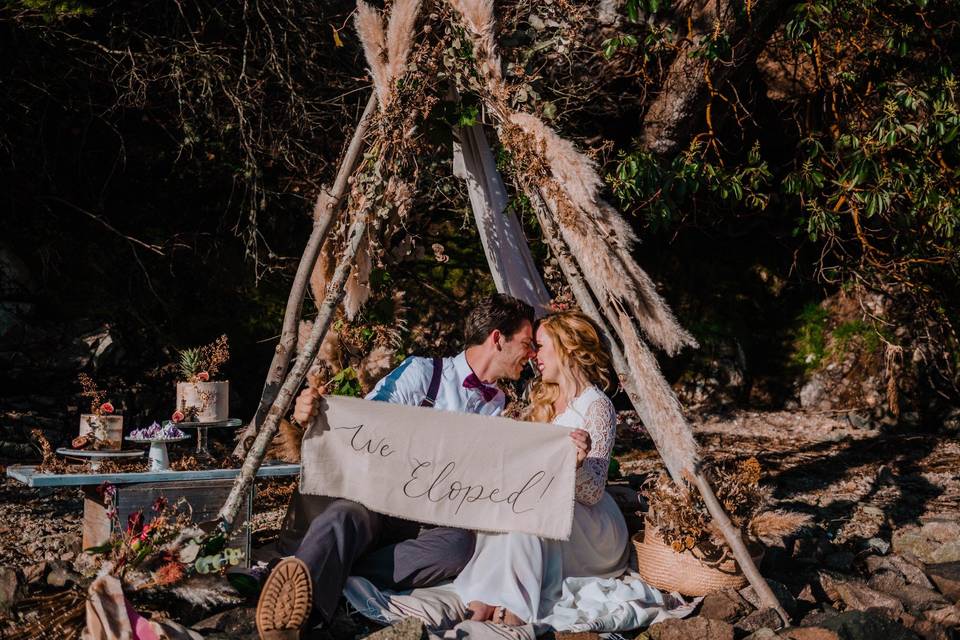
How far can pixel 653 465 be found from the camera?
704cm

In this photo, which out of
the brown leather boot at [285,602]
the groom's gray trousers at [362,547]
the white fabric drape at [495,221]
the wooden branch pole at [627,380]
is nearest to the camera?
the brown leather boot at [285,602]

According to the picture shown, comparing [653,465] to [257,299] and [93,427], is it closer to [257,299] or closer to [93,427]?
[257,299]

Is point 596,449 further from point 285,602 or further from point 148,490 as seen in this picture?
point 148,490

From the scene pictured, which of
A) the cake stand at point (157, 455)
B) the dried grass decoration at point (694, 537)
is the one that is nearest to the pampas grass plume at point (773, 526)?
the dried grass decoration at point (694, 537)

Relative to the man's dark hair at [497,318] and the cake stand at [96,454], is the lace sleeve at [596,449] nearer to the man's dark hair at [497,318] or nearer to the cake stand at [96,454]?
the man's dark hair at [497,318]

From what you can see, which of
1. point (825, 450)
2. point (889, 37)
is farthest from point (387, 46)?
point (825, 450)

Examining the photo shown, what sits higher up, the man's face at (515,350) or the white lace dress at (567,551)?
the man's face at (515,350)

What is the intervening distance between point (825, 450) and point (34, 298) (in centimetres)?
686

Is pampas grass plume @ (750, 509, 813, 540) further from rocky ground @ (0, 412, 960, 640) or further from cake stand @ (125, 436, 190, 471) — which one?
cake stand @ (125, 436, 190, 471)

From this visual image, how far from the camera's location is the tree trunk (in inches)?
241

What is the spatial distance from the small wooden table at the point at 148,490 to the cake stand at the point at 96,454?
12cm

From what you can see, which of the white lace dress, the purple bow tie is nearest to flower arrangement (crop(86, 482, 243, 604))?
the white lace dress

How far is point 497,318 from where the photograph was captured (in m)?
4.43

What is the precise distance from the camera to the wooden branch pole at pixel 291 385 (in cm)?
387
